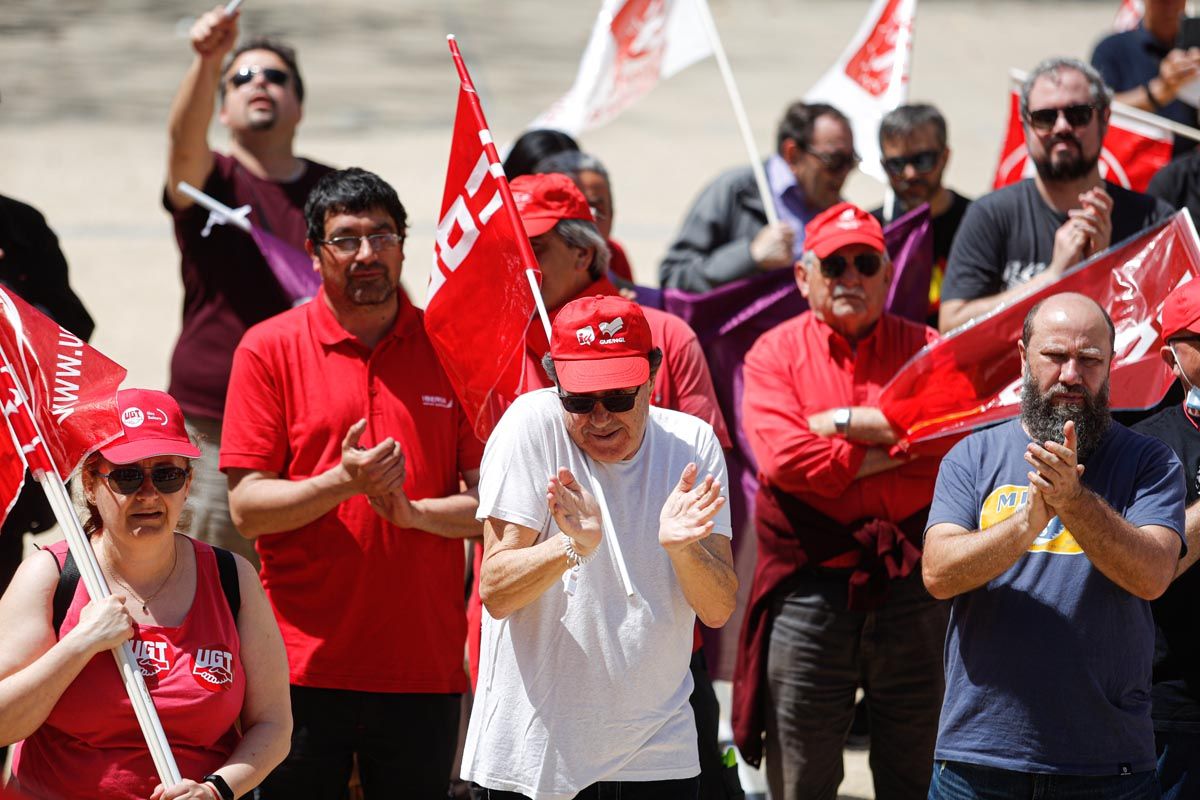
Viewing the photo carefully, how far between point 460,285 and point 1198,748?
7.89 feet

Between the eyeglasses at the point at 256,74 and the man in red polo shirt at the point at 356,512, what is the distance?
172cm

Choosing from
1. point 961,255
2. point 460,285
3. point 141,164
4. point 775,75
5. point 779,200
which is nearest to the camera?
point 460,285

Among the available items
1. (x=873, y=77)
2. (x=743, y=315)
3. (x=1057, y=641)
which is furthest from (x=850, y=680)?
(x=873, y=77)

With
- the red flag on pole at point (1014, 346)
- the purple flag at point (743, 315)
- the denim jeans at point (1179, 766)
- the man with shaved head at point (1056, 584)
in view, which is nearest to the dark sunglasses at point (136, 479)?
the man with shaved head at point (1056, 584)

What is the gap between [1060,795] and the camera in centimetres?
A: 428

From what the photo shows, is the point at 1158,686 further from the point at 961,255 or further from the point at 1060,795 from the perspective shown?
the point at 961,255

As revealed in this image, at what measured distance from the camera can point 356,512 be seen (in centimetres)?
508

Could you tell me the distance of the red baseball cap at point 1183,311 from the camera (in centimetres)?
463

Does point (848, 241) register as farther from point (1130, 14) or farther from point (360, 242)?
point (1130, 14)

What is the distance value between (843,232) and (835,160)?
5.21 ft

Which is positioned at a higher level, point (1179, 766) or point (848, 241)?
point (848, 241)

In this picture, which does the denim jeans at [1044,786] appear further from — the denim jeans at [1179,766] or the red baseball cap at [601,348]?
the red baseball cap at [601,348]

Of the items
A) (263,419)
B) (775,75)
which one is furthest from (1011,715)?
(775,75)

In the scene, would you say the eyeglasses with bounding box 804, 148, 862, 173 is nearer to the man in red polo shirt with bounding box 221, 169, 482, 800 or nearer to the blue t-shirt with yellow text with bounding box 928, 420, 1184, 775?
the man in red polo shirt with bounding box 221, 169, 482, 800
